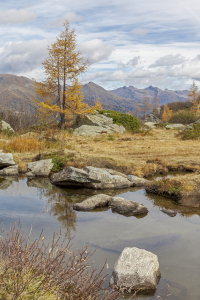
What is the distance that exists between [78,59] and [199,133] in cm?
1345

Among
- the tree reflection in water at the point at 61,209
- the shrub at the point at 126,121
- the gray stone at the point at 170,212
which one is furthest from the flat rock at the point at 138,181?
the shrub at the point at 126,121

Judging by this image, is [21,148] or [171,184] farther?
[21,148]

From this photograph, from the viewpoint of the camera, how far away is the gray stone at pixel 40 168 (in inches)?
487

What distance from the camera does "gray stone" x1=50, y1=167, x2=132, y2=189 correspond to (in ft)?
34.7

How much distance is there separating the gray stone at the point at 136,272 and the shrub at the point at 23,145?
470 inches

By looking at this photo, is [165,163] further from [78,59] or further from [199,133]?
[78,59]

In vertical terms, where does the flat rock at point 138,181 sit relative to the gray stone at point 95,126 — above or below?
below

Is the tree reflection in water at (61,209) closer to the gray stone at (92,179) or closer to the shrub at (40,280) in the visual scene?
the gray stone at (92,179)

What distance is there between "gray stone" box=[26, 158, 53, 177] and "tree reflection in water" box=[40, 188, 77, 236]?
198 cm

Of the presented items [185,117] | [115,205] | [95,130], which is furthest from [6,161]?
[185,117]

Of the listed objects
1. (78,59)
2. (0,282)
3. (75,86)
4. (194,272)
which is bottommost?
(194,272)

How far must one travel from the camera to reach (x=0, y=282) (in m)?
3.37

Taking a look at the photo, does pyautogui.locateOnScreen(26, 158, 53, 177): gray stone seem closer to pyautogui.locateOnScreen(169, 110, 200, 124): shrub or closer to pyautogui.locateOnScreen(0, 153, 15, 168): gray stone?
pyautogui.locateOnScreen(0, 153, 15, 168): gray stone

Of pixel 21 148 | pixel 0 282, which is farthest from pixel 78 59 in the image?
pixel 0 282
